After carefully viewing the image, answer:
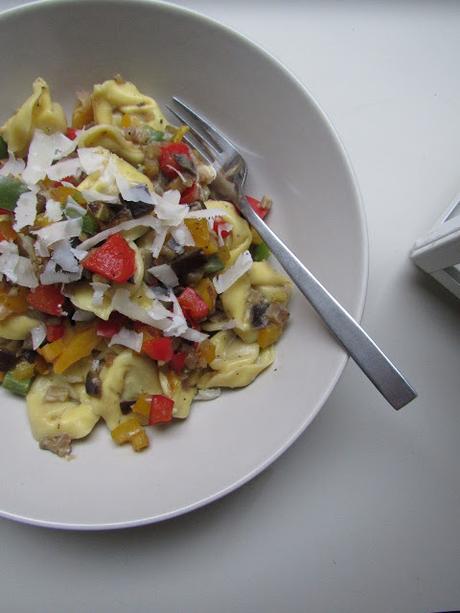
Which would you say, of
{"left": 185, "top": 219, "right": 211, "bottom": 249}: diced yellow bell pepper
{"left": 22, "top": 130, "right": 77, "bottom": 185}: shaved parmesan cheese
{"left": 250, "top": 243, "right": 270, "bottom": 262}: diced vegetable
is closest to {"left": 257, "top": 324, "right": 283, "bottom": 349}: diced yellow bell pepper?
{"left": 250, "top": 243, "right": 270, "bottom": 262}: diced vegetable

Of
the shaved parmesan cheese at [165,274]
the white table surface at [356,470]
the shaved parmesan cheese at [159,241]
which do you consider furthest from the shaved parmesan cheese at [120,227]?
the white table surface at [356,470]

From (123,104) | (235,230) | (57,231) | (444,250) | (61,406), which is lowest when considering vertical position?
(61,406)

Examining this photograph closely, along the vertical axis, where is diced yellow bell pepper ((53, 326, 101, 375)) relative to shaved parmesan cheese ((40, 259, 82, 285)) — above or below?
below

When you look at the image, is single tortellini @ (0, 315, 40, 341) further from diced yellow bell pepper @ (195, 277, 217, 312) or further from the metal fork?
the metal fork

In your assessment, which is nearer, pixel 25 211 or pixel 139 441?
pixel 25 211

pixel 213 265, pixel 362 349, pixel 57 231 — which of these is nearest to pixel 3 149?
pixel 57 231

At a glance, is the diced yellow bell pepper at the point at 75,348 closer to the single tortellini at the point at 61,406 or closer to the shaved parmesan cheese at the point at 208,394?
the single tortellini at the point at 61,406

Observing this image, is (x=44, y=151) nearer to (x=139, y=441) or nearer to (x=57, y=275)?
(x=57, y=275)
